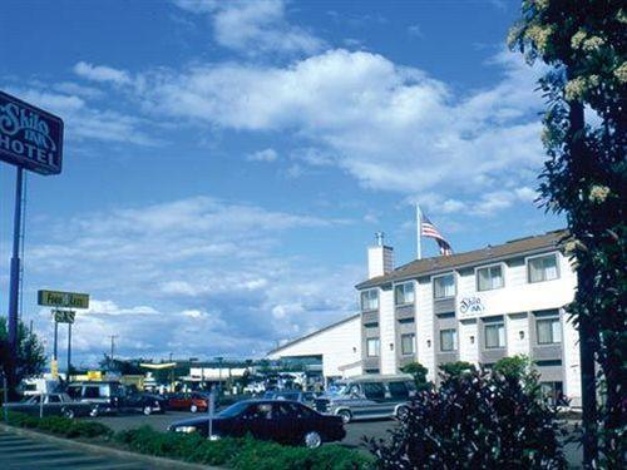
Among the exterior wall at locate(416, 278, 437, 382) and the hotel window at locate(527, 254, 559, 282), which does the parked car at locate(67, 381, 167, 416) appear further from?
the hotel window at locate(527, 254, 559, 282)

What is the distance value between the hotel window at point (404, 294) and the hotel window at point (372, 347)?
407 centimetres

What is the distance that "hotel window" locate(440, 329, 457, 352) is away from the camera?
53562mm

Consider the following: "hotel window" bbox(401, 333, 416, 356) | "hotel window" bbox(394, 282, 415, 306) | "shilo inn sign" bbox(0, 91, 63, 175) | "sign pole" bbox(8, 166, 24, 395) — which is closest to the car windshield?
"sign pole" bbox(8, 166, 24, 395)

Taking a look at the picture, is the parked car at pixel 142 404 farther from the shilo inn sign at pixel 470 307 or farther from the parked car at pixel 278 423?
the parked car at pixel 278 423

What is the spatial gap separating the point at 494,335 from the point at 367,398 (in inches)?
516

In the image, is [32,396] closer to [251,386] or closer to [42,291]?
[42,291]

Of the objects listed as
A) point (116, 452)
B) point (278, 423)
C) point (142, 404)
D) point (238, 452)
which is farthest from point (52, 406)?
point (238, 452)

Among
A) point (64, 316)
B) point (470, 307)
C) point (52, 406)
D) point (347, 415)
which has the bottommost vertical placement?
point (347, 415)

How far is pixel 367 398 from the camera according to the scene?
40.9 metres

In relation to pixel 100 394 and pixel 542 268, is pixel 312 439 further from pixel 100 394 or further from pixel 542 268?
pixel 100 394

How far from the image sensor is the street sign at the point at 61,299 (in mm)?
54094

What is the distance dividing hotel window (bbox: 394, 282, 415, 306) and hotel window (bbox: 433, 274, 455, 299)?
A: 232 centimetres

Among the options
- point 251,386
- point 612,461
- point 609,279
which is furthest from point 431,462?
point 251,386

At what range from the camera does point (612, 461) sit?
7125 mm
